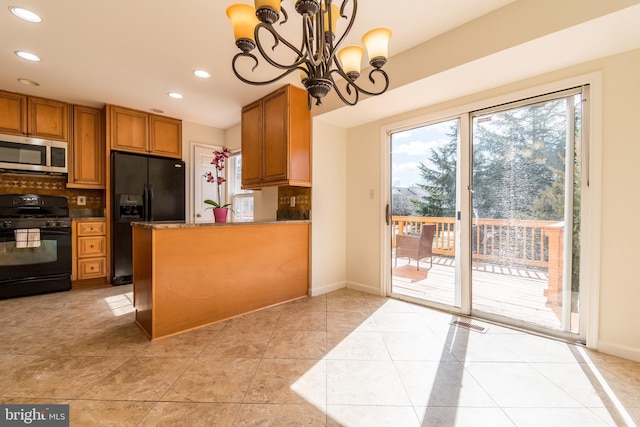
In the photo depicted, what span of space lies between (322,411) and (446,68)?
7.95ft

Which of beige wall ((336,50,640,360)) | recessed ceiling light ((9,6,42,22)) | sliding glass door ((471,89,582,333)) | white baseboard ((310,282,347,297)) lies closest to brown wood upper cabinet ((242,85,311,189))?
white baseboard ((310,282,347,297))

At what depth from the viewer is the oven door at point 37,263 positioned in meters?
3.01

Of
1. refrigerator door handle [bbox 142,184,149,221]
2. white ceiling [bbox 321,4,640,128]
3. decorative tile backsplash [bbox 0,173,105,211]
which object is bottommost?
refrigerator door handle [bbox 142,184,149,221]

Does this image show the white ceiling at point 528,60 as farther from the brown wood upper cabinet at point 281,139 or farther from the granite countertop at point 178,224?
the granite countertop at point 178,224

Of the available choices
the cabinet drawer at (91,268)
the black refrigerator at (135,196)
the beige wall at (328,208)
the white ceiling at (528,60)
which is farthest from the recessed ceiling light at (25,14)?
the cabinet drawer at (91,268)

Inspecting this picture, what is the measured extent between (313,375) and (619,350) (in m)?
2.07

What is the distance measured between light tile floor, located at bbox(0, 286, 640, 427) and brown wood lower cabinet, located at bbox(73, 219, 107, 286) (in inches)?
40.7

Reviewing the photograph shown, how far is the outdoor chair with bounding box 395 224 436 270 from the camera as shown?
113 inches

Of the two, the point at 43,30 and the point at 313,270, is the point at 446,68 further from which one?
the point at 43,30

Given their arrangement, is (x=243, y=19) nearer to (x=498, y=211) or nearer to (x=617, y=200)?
(x=498, y=211)

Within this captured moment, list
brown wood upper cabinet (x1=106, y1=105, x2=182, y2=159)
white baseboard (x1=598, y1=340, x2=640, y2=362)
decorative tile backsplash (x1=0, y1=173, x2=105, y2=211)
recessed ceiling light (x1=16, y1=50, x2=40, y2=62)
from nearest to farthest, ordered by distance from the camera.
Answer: white baseboard (x1=598, y1=340, x2=640, y2=362) → recessed ceiling light (x1=16, y1=50, x2=40, y2=62) → decorative tile backsplash (x1=0, y1=173, x2=105, y2=211) → brown wood upper cabinet (x1=106, y1=105, x2=182, y2=159)

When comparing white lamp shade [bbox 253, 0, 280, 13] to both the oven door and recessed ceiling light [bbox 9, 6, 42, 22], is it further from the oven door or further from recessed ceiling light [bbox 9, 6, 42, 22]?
the oven door

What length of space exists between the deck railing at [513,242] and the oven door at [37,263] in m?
4.40

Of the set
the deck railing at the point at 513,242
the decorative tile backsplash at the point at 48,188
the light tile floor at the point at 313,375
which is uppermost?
the decorative tile backsplash at the point at 48,188
